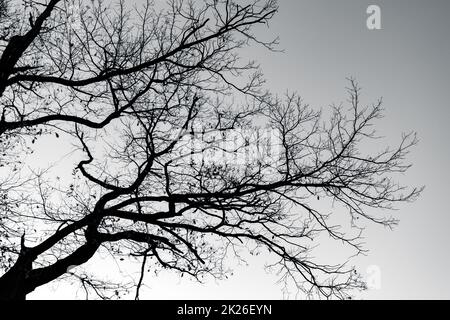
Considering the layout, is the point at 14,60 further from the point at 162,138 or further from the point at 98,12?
the point at 162,138

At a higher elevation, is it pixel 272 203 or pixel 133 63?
pixel 133 63

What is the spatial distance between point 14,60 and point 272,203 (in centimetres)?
614

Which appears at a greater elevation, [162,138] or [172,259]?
[162,138]

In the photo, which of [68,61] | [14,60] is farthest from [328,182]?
[14,60]

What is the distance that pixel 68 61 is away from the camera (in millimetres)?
10273

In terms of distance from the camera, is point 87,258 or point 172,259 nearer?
point 87,258
